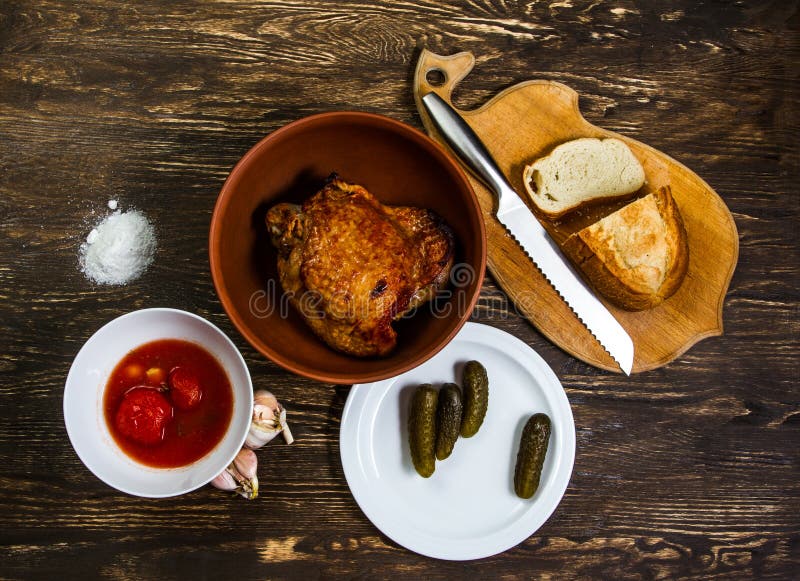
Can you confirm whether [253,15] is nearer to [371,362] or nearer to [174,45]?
[174,45]

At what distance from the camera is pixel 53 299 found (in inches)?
98.0

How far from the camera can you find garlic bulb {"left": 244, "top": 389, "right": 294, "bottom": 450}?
2396 millimetres

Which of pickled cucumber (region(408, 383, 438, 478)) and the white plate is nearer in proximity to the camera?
pickled cucumber (region(408, 383, 438, 478))

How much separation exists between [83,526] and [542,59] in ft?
9.10

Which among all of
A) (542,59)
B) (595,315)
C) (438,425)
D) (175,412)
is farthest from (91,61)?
(595,315)

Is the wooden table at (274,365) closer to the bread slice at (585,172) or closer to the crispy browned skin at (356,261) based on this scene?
the bread slice at (585,172)

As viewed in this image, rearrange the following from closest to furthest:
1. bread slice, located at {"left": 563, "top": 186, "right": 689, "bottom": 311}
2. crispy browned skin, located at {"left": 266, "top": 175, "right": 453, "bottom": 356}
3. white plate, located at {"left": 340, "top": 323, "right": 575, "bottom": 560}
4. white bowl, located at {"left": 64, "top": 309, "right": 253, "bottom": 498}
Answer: crispy browned skin, located at {"left": 266, "top": 175, "right": 453, "bottom": 356} → white bowl, located at {"left": 64, "top": 309, "right": 253, "bottom": 498} → bread slice, located at {"left": 563, "top": 186, "right": 689, "bottom": 311} → white plate, located at {"left": 340, "top": 323, "right": 575, "bottom": 560}

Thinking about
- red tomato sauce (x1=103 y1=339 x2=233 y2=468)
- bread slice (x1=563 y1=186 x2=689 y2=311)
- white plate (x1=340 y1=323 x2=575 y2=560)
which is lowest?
white plate (x1=340 y1=323 x2=575 y2=560)

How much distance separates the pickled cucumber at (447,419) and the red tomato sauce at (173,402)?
32.0 inches

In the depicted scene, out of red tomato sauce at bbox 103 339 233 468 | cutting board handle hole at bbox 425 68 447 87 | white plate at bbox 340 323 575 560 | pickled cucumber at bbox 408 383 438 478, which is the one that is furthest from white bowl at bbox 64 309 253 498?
cutting board handle hole at bbox 425 68 447 87

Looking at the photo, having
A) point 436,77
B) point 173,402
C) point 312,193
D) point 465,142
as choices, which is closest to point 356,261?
point 312,193

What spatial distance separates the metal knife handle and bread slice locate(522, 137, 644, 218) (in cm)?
17

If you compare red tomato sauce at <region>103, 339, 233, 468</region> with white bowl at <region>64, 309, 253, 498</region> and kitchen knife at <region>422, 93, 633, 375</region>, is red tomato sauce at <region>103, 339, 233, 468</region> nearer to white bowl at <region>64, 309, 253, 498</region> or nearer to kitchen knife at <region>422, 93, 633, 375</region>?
white bowl at <region>64, 309, 253, 498</region>

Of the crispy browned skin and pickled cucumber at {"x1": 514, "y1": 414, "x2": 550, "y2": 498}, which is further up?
the crispy browned skin
